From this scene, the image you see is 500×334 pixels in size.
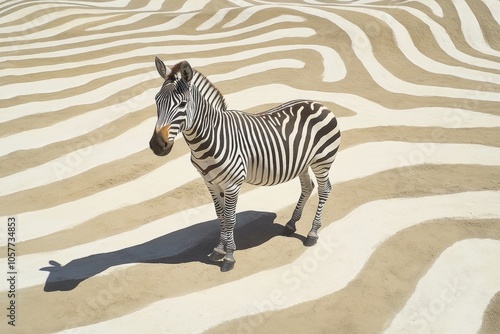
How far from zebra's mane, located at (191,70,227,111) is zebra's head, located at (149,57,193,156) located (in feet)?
1.30

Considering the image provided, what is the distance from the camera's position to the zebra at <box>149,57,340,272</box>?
532cm

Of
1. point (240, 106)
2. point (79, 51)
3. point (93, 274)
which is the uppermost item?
point (79, 51)

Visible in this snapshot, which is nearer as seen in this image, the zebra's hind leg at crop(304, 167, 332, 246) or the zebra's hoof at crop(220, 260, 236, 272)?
the zebra's hoof at crop(220, 260, 236, 272)

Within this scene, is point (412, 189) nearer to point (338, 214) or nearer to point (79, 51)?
point (338, 214)

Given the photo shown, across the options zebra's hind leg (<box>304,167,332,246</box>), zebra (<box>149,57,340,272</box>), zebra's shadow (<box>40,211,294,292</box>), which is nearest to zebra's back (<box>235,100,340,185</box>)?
zebra (<box>149,57,340,272</box>)

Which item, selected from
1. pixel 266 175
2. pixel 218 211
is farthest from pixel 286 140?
pixel 218 211

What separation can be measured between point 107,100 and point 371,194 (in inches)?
296

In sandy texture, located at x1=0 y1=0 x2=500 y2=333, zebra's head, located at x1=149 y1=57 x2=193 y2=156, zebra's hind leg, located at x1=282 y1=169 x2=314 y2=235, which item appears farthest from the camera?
zebra's hind leg, located at x1=282 y1=169 x2=314 y2=235

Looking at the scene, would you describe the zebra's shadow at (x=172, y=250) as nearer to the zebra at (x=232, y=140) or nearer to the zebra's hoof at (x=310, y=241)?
the zebra at (x=232, y=140)

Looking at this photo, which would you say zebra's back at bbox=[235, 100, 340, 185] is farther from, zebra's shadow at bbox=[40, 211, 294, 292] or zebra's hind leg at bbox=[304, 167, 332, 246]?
zebra's shadow at bbox=[40, 211, 294, 292]

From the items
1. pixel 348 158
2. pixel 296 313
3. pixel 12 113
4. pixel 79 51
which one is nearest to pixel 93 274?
pixel 296 313

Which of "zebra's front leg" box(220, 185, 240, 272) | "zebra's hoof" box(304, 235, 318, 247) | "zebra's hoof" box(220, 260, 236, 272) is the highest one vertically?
"zebra's front leg" box(220, 185, 240, 272)

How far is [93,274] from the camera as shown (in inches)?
255

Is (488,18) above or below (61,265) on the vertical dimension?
above
